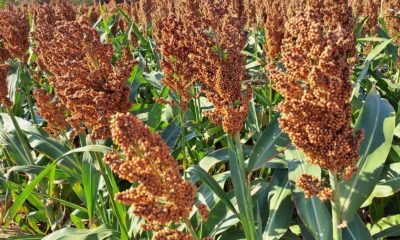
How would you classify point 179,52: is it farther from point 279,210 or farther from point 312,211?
point 312,211

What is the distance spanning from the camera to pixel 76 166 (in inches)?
140

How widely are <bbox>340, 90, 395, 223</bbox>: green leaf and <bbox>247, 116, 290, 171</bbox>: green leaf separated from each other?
51cm

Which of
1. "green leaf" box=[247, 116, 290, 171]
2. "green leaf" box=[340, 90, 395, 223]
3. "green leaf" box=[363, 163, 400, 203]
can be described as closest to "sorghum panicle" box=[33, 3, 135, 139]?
"green leaf" box=[247, 116, 290, 171]

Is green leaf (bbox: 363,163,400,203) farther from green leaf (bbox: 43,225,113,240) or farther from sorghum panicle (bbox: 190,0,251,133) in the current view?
green leaf (bbox: 43,225,113,240)

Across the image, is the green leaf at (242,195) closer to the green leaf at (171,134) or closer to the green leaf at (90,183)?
the green leaf at (90,183)

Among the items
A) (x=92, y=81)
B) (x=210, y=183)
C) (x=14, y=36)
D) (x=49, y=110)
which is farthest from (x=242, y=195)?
(x=14, y=36)

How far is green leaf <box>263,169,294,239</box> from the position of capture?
2447 mm

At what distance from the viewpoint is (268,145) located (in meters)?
2.91

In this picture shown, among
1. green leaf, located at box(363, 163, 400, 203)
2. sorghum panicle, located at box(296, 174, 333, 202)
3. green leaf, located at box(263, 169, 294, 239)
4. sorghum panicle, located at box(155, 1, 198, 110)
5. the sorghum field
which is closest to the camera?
the sorghum field

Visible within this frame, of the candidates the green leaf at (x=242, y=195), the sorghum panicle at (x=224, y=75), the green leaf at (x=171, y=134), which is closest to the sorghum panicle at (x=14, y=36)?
the green leaf at (x=171, y=134)

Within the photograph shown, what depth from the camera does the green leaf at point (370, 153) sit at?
7.27 ft

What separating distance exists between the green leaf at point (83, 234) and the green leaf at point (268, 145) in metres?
1.02

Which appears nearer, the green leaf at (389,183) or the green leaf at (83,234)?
the green leaf at (389,183)

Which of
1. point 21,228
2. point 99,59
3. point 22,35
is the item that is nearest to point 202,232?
point 99,59
